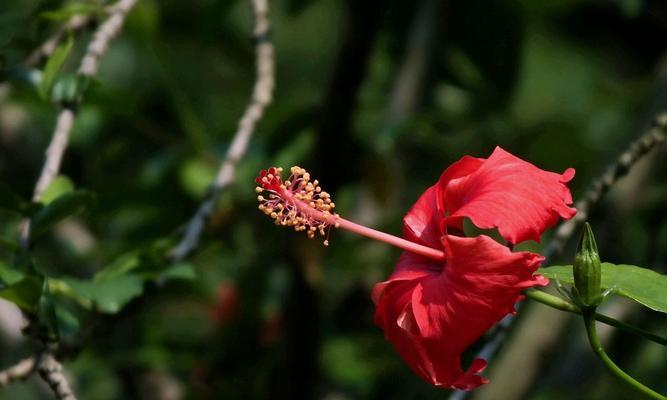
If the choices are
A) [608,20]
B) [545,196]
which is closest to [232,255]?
[545,196]

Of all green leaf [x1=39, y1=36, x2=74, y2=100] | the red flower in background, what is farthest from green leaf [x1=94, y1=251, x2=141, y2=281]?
the red flower in background

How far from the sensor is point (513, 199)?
994 millimetres

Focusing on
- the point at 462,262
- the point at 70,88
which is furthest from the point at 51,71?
the point at 462,262

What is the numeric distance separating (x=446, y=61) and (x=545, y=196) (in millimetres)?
1102

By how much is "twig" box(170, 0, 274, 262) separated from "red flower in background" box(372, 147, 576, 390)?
0.34 m

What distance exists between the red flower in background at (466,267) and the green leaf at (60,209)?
13.8 inches

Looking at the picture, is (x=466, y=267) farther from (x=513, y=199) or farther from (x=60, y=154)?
(x=60, y=154)

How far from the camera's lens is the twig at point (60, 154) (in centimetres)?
111

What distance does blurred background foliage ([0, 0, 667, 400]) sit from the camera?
1753 mm

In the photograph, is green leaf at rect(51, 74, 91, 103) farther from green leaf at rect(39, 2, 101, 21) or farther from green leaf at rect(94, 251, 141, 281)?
green leaf at rect(94, 251, 141, 281)

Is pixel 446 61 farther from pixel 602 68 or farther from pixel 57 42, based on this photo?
pixel 602 68

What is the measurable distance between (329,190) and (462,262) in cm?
80

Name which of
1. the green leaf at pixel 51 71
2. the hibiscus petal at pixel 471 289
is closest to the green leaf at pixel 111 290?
the green leaf at pixel 51 71

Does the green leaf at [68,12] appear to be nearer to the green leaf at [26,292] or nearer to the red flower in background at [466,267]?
the green leaf at [26,292]
